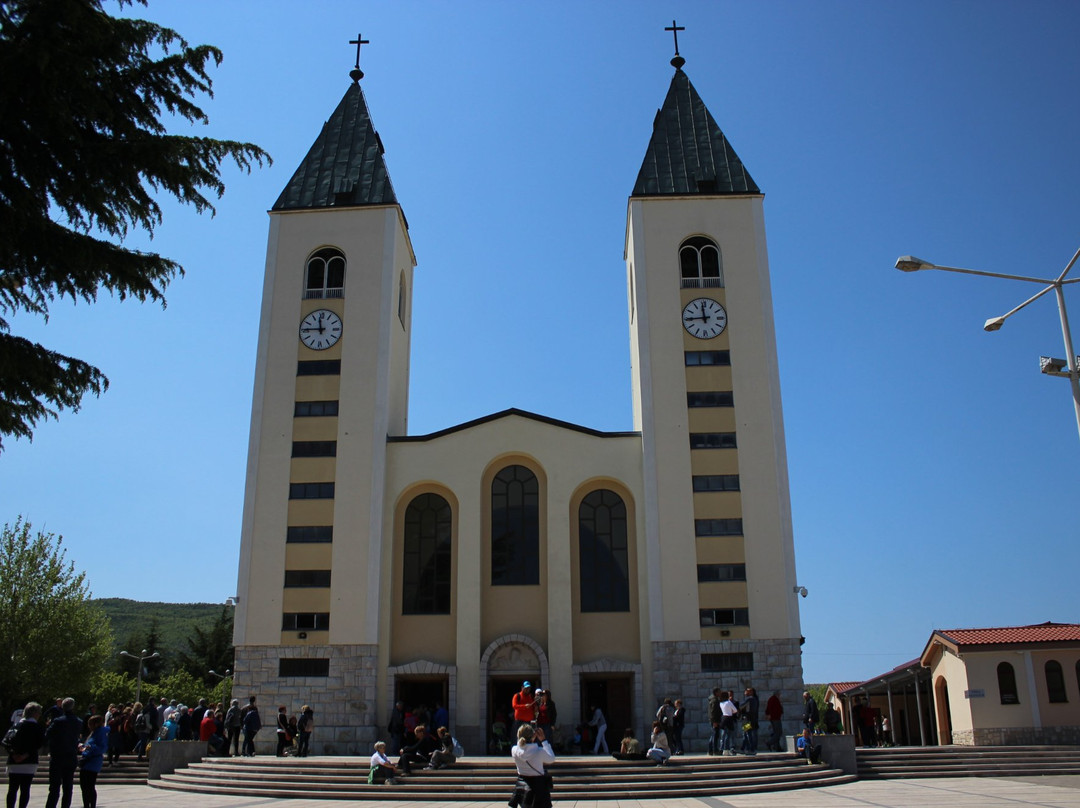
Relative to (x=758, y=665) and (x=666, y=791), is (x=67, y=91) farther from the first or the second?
(x=758, y=665)

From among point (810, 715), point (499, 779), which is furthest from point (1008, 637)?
point (499, 779)

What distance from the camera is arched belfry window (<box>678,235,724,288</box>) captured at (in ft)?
104

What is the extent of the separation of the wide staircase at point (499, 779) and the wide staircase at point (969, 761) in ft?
5.81

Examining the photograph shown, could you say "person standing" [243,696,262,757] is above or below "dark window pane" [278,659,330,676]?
below

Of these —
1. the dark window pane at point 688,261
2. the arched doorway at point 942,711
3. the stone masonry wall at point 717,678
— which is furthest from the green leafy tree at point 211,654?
the arched doorway at point 942,711

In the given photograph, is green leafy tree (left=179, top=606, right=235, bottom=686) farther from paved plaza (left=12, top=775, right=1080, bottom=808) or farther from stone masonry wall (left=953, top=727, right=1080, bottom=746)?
stone masonry wall (left=953, top=727, right=1080, bottom=746)

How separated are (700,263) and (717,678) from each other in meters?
14.1

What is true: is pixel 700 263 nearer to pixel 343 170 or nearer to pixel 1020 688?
pixel 343 170

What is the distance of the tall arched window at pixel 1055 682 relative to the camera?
86.8ft

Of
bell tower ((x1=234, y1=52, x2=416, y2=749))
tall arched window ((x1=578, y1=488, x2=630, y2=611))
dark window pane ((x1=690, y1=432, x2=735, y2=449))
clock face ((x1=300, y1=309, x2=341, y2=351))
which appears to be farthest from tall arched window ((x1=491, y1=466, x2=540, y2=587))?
clock face ((x1=300, y1=309, x2=341, y2=351))

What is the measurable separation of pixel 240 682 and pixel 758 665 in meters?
15.9

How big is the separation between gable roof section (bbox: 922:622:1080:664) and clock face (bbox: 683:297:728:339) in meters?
12.2

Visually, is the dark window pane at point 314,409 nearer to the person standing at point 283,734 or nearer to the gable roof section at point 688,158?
the person standing at point 283,734

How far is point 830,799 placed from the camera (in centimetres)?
1683
